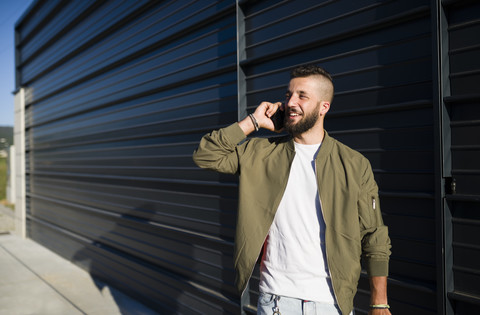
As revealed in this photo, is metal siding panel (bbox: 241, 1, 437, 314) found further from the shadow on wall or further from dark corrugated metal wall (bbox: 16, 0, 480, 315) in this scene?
the shadow on wall

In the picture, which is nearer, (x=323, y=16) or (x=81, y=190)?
(x=323, y=16)

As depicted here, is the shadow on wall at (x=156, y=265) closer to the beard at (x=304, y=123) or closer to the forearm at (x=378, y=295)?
the beard at (x=304, y=123)

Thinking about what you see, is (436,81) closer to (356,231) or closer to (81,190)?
(356,231)

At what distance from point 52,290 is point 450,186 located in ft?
18.4

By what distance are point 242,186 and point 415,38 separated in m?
1.38

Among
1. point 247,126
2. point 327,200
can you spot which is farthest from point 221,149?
point 327,200

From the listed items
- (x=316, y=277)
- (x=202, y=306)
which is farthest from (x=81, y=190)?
(x=316, y=277)

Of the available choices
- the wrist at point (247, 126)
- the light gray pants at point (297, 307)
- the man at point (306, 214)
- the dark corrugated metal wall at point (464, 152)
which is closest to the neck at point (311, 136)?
the man at point (306, 214)

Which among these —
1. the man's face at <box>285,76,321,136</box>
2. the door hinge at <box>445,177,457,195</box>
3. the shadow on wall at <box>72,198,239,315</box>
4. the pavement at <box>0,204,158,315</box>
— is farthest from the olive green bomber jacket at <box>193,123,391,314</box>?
the pavement at <box>0,204,158,315</box>

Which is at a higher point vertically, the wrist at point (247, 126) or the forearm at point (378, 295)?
the wrist at point (247, 126)

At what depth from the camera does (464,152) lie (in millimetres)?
2438

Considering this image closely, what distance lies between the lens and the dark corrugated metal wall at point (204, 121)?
2633mm

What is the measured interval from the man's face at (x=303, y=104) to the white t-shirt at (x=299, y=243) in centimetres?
15

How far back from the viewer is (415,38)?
106 inches
